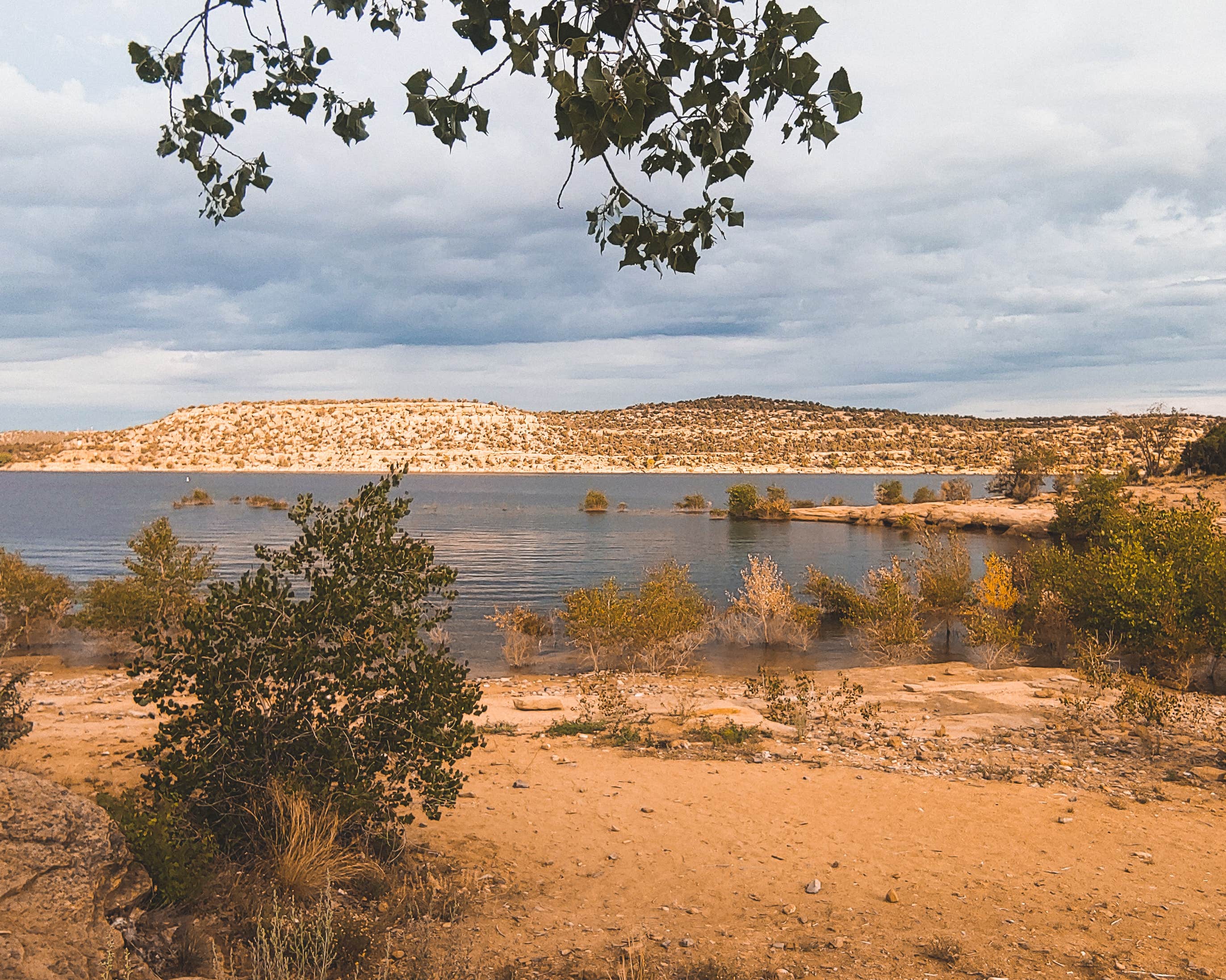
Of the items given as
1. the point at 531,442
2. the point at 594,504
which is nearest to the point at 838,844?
the point at 594,504

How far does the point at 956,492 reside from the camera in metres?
65.1

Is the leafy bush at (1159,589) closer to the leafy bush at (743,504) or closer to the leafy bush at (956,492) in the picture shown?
the leafy bush at (743,504)

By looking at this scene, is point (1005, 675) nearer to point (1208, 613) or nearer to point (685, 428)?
point (1208, 613)

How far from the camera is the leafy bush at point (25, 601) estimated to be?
19844mm

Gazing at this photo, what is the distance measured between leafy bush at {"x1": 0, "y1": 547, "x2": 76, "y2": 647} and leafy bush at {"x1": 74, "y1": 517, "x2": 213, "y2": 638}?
1765 mm

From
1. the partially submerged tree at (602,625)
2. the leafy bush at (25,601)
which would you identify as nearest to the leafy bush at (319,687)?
the partially submerged tree at (602,625)

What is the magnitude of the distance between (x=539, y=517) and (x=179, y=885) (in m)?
55.5

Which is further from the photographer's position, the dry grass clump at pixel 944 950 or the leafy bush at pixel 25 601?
the leafy bush at pixel 25 601

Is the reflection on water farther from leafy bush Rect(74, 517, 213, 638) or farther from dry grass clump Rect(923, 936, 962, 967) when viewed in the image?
dry grass clump Rect(923, 936, 962, 967)

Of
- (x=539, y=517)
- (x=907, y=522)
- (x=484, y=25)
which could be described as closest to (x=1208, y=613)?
(x=484, y=25)

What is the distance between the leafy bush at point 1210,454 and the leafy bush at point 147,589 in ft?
178

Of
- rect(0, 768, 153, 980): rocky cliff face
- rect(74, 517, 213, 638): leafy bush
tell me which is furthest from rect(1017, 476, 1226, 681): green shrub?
rect(74, 517, 213, 638): leafy bush

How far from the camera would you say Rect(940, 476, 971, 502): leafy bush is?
64.5m

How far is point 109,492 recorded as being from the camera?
83.3 metres
